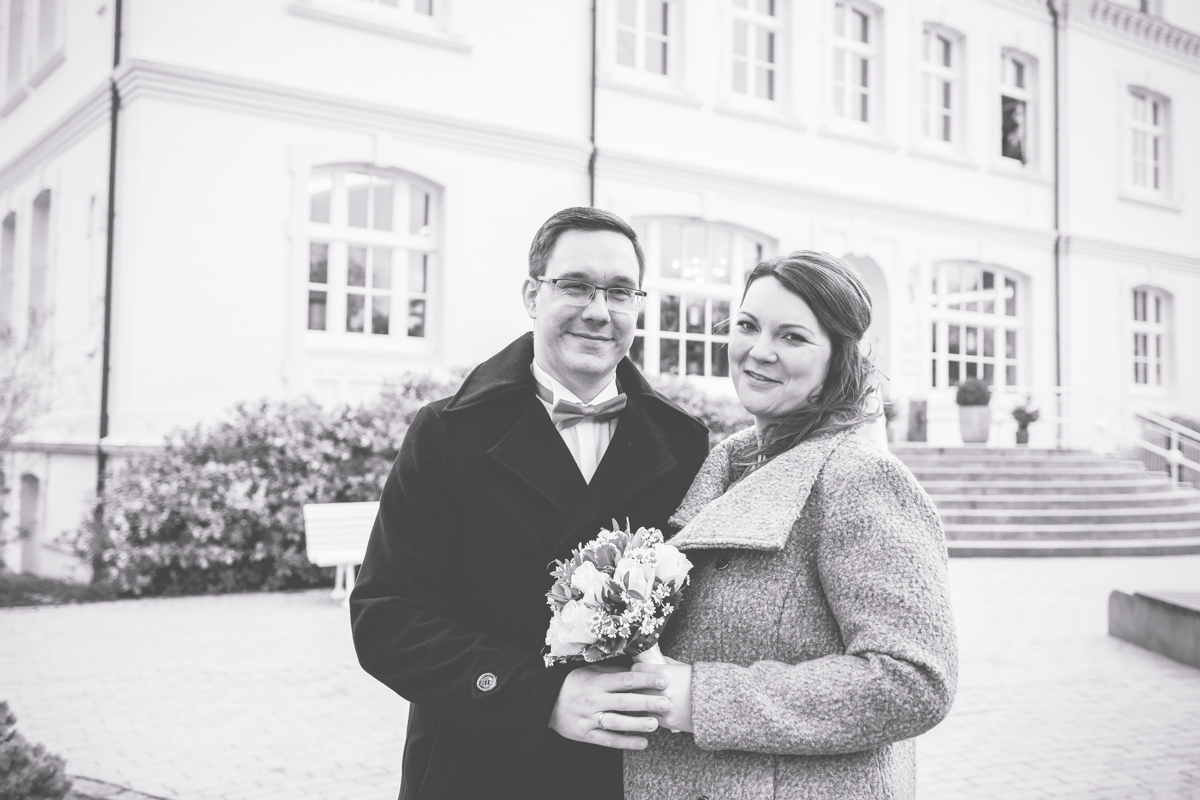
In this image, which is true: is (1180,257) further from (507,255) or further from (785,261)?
(785,261)

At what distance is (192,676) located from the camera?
571 centimetres

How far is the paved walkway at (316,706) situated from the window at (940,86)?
1142cm

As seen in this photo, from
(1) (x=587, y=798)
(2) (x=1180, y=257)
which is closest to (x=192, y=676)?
(1) (x=587, y=798)

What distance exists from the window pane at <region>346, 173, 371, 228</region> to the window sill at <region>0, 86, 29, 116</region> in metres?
5.38

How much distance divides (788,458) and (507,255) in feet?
35.5

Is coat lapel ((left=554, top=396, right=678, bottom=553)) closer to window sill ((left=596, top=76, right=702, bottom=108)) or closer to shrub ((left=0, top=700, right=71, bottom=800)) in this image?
shrub ((left=0, top=700, right=71, bottom=800))

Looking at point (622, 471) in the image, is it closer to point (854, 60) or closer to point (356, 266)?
point (356, 266)

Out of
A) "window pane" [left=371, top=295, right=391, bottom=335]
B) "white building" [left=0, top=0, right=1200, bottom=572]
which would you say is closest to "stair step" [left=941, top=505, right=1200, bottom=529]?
"white building" [left=0, top=0, right=1200, bottom=572]

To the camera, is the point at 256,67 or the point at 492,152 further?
the point at 492,152

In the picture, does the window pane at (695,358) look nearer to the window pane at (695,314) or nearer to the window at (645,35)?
the window pane at (695,314)

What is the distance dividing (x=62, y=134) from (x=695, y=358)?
882 cm

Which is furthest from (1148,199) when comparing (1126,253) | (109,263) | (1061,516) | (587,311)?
(587,311)

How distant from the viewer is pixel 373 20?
37.2ft

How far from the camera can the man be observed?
1.83 m
